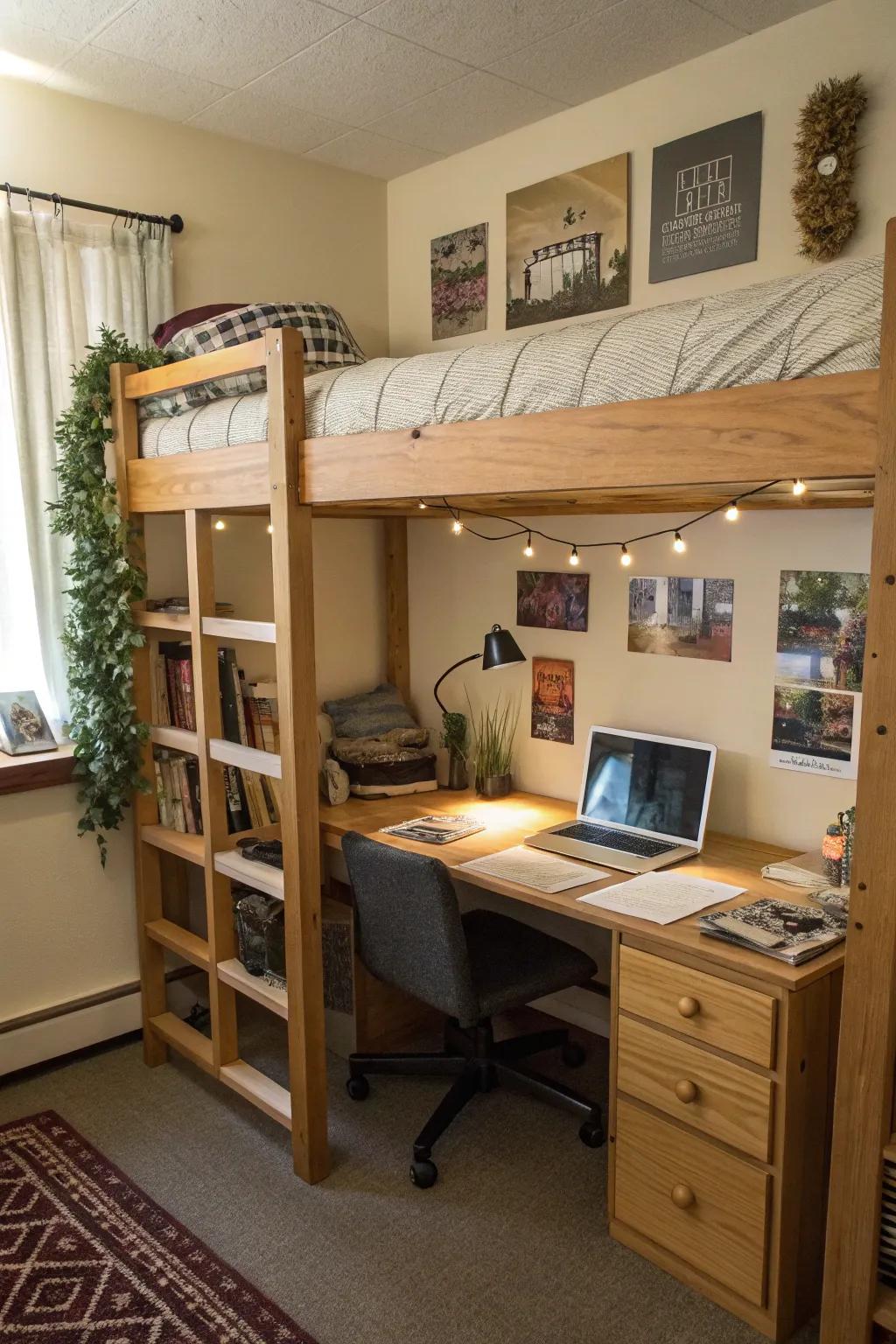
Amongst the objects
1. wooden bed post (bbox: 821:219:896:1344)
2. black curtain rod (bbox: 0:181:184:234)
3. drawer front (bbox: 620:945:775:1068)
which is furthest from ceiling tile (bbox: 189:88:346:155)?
drawer front (bbox: 620:945:775:1068)

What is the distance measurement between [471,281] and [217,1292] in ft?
9.14

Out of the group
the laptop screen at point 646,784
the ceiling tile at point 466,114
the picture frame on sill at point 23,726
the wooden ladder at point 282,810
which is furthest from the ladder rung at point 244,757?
the ceiling tile at point 466,114

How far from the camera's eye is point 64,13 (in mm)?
2328

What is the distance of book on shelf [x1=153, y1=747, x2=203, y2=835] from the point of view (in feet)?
9.29

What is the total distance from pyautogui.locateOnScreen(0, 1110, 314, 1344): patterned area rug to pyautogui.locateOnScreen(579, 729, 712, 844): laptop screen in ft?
4.58

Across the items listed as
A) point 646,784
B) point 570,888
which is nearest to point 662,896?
point 570,888

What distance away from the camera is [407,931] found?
7.91 feet

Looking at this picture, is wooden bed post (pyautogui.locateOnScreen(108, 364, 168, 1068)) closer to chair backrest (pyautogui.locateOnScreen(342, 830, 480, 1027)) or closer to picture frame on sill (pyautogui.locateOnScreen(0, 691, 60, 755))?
picture frame on sill (pyautogui.locateOnScreen(0, 691, 60, 755))

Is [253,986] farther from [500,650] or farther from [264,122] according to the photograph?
[264,122]

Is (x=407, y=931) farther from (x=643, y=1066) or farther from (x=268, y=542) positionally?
(x=268, y=542)

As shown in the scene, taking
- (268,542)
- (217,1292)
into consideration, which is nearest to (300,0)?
(268,542)

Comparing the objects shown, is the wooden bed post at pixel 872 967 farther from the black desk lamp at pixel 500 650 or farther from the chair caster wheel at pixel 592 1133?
the black desk lamp at pixel 500 650

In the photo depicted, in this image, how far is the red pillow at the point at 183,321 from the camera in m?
2.78

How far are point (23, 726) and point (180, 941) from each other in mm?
742
